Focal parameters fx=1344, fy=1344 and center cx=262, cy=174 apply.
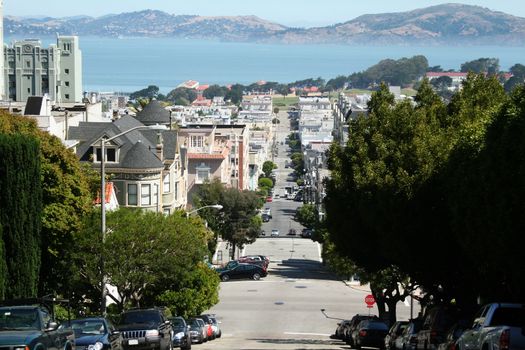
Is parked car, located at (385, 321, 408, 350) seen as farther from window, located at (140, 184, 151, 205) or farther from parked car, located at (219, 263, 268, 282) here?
A: parked car, located at (219, 263, 268, 282)

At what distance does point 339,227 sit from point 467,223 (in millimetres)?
13669

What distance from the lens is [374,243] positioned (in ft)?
155

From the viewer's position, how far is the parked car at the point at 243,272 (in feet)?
297

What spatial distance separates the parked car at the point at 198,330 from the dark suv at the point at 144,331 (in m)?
11.6

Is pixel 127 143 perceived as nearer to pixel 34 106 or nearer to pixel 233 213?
pixel 34 106

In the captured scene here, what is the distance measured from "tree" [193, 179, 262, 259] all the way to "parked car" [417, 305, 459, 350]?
73.3 m

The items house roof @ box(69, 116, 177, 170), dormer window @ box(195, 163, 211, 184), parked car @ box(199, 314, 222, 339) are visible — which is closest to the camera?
parked car @ box(199, 314, 222, 339)

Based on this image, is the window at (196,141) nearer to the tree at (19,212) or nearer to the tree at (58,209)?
the tree at (58,209)

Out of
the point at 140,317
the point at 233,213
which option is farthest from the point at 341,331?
the point at 233,213

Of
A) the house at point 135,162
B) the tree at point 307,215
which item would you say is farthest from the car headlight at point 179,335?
the tree at point 307,215

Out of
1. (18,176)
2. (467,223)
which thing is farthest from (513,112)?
(18,176)

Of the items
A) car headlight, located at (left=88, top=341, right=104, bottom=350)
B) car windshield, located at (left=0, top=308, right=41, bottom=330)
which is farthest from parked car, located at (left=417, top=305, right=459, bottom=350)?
car windshield, located at (left=0, top=308, right=41, bottom=330)

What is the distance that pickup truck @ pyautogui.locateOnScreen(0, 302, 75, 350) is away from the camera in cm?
2380

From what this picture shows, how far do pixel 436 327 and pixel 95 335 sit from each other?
880 cm
